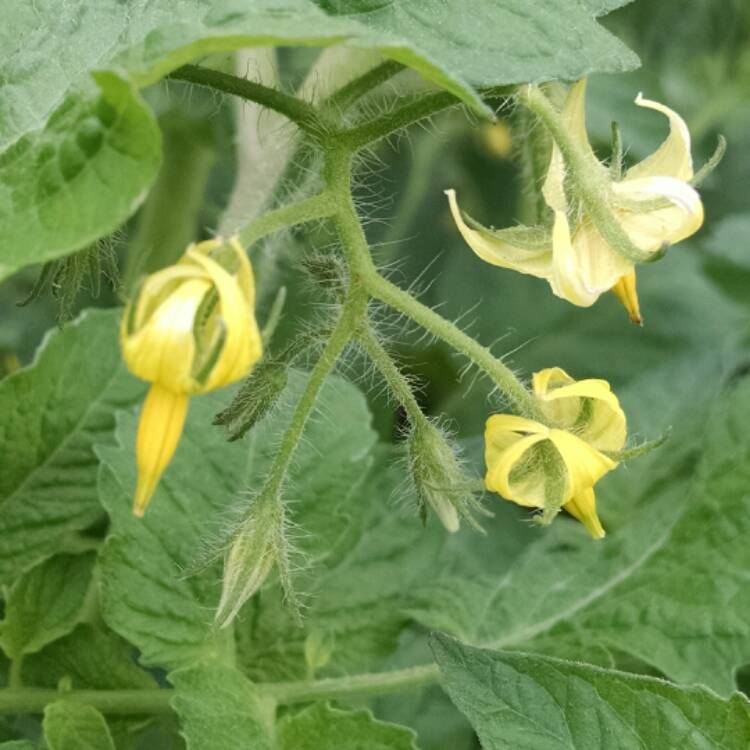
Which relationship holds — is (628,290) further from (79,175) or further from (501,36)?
(79,175)

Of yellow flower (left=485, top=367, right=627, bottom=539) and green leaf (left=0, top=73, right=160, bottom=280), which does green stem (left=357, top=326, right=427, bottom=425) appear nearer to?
yellow flower (left=485, top=367, right=627, bottom=539)

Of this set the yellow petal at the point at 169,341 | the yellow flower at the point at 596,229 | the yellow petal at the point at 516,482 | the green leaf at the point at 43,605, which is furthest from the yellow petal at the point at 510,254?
the green leaf at the point at 43,605

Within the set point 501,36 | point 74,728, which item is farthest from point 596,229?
point 74,728

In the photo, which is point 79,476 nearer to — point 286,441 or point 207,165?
point 286,441

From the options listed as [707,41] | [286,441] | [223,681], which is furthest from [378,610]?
[707,41]

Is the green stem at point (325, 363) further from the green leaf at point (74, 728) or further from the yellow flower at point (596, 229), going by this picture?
the green leaf at point (74, 728)

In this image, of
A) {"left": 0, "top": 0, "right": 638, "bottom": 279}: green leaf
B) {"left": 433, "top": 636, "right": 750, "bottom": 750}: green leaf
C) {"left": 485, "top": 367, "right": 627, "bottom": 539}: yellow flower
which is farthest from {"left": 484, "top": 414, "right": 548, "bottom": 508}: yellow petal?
{"left": 0, "top": 0, "right": 638, "bottom": 279}: green leaf
